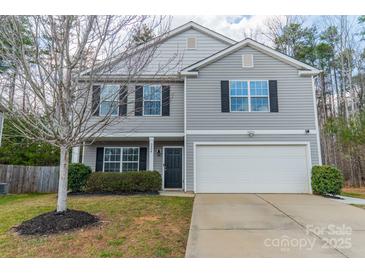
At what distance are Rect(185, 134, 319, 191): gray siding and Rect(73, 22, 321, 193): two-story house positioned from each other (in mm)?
39

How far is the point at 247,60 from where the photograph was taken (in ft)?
34.7

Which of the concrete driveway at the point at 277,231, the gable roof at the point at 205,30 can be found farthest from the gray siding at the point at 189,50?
the concrete driveway at the point at 277,231

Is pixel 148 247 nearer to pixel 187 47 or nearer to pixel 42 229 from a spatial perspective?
pixel 42 229

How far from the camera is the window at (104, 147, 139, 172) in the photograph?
37.0 ft

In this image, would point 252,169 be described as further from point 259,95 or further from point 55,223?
point 55,223

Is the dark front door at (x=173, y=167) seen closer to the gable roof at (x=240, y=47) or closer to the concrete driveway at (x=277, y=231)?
the gable roof at (x=240, y=47)

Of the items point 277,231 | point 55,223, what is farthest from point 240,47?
point 55,223

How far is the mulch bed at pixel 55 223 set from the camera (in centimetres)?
451

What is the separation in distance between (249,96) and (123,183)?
21.6 ft

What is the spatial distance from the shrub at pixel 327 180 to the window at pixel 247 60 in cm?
523

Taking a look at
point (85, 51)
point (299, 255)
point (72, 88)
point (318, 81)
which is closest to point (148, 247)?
point (299, 255)

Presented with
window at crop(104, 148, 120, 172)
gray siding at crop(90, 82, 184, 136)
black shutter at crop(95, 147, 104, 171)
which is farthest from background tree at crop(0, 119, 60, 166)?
gray siding at crop(90, 82, 184, 136)

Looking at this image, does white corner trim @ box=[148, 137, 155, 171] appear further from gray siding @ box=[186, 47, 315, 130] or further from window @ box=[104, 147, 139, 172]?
gray siding @ box=[186, 47, 315, 130]
